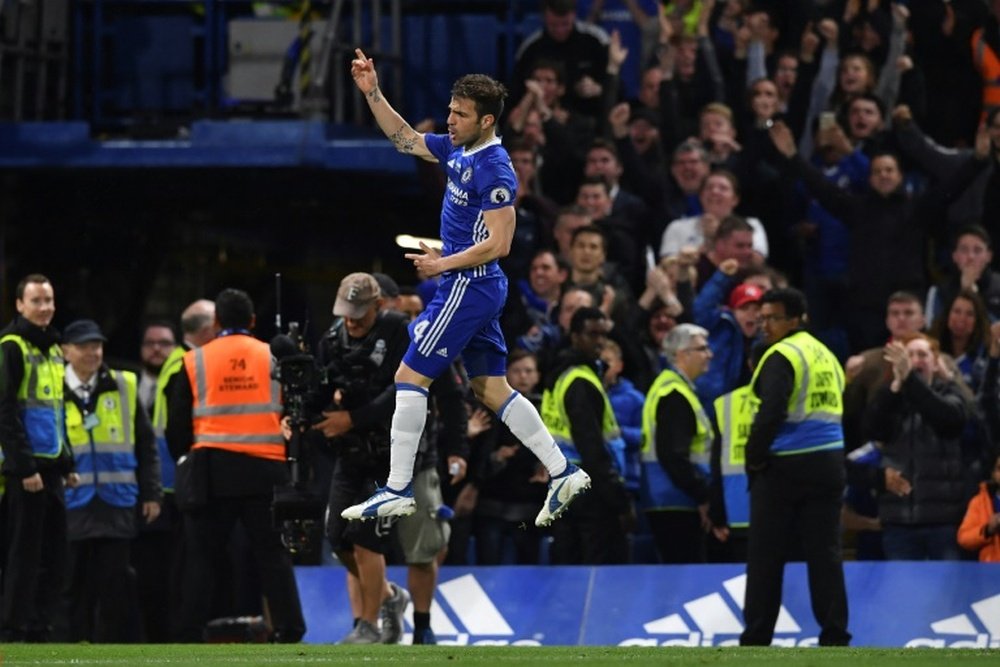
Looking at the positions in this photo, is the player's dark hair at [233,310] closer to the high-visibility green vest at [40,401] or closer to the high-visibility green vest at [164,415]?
the high-visibility green vest at [40,401]

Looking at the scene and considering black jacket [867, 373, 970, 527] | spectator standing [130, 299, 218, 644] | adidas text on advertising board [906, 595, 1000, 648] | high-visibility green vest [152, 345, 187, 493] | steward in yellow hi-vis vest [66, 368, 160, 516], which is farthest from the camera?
high-visibility green vest [152, 345, 187, 493]

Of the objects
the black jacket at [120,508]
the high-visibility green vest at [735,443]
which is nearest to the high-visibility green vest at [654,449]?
Result: the high-visibility green vest at [735,443]

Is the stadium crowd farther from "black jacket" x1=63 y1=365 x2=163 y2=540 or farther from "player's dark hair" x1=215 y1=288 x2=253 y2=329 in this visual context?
"player's dark hair" x1=215 y1=288 x2=253 y2=329

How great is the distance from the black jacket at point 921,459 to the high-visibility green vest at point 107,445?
4.92 meters

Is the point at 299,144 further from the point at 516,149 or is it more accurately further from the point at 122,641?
the point at 122,641

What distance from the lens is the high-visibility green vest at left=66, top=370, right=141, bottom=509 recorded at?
49.0 ft

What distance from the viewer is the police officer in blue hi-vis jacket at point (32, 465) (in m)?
13.7

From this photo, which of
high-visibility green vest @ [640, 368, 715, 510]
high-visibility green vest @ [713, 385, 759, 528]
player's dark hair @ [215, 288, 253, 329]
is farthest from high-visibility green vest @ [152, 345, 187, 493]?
high-visibility green vest @ [713, 385, 759, 528]

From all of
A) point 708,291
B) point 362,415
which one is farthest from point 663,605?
point 362,415

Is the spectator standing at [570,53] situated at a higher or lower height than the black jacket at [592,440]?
higher

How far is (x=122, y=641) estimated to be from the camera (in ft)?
48.9

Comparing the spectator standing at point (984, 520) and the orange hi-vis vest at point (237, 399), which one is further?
the spectator standing at point (984, 520)

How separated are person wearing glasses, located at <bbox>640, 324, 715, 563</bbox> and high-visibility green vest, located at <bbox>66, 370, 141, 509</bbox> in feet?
11.3

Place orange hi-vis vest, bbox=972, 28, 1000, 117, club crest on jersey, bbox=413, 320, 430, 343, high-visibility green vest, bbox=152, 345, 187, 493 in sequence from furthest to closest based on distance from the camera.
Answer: orange hi-vis vest, bbox=972, 28, 1000, 117, high-visibility green vest, bbox=152, 345, 187, 493, club crest on jersey, bbox=413, 320, 430, 343
